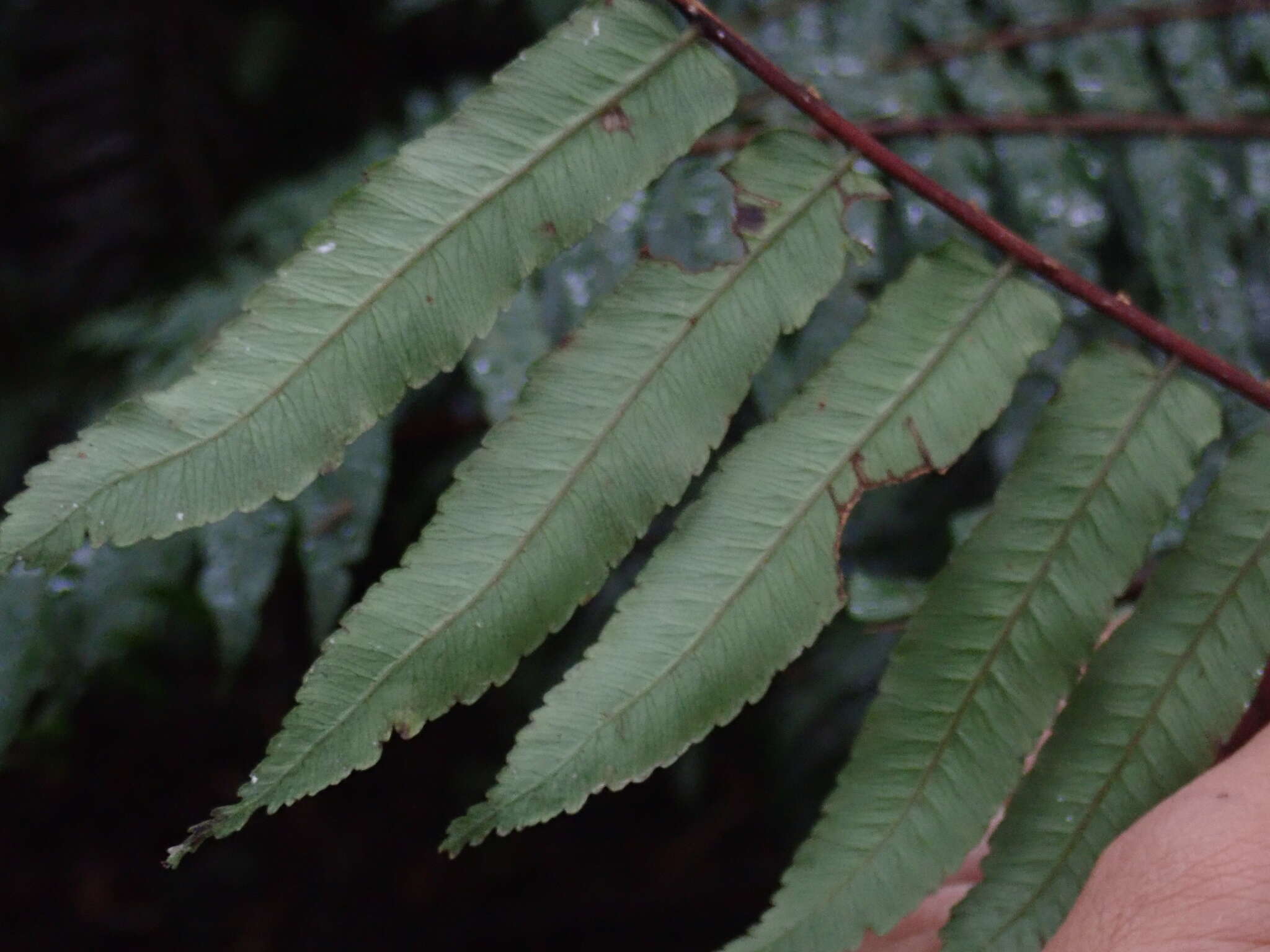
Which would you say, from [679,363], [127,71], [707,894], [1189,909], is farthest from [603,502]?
[707,894]

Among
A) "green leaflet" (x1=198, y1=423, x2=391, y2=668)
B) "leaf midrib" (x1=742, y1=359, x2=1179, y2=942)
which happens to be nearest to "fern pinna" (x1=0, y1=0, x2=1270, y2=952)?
"leaf midrib" (x1=742, y1=359, x2=1179, y2=942)

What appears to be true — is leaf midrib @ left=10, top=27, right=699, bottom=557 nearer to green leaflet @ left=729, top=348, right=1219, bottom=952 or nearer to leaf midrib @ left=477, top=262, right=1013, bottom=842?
leaf midrib @ left=477, top=262, right=1013, bottom=842

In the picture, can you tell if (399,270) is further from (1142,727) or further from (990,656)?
(1142,727)

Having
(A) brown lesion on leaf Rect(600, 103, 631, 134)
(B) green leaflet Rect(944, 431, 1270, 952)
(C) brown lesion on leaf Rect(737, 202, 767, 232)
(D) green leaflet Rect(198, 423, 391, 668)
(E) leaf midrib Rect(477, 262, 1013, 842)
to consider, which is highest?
(A) brown lesion on leaf Rect(600, 103, 631, 134)

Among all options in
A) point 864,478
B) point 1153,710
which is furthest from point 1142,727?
point 864,478

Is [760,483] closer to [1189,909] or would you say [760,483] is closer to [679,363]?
[679,363]
